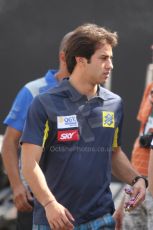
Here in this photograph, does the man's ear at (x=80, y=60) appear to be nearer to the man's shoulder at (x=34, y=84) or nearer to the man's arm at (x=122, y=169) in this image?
the man's arm at (x=122, y=169)

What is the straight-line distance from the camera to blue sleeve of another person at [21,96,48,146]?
11.5 ft

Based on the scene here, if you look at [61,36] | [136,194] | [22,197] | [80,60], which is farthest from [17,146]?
[61,36]

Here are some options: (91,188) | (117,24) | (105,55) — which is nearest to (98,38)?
(105,55)

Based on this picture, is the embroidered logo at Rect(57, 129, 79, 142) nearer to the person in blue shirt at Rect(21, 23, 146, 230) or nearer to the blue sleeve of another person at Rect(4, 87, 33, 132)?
the person in blue shirt at Rect(21, 23, 146, 230)

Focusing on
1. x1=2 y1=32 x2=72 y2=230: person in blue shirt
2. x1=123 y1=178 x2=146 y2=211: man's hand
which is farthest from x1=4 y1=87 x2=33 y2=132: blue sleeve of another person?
x1=123 y1=178 x2=146 y2=211: man's hand

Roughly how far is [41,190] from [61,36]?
A: 4074mm

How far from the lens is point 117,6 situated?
700 cm

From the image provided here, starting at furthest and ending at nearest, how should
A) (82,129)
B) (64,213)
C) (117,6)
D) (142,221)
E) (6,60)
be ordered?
(6,60) → (117,6) → (142,221) → (82,129) → (64,213)

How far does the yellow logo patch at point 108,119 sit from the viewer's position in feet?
12.1

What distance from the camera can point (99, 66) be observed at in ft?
12.1

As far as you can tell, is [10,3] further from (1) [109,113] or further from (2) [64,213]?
(2) [64,213]

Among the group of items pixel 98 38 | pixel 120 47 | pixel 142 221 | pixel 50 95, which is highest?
pixel 98 38

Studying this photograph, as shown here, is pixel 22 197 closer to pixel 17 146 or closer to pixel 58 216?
pixel 17 146

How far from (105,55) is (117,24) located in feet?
11.2
